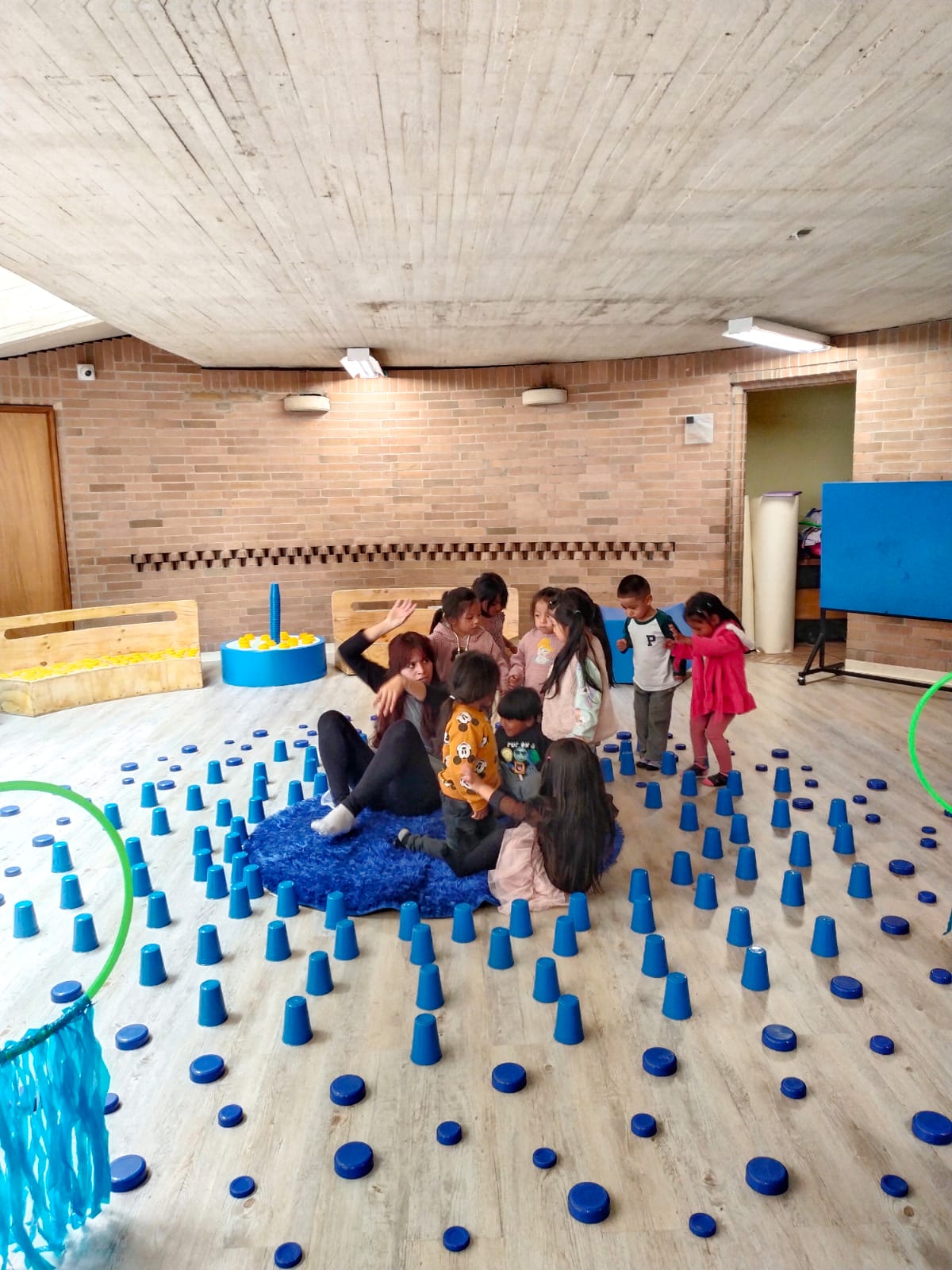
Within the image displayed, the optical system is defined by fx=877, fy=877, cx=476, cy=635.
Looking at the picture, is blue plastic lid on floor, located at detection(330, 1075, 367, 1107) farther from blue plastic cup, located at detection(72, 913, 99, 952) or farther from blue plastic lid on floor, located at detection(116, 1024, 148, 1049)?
blue plastic cup, located at detection(72, 913, 99, 952)

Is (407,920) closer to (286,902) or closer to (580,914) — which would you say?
(286,902)

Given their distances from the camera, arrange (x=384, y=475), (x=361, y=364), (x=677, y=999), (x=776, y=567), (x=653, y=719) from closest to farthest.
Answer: (x=677, y=999) → (x=653, y=719) → (x=361, y=364) → (x=776, y=567) → (x=384, y=475)

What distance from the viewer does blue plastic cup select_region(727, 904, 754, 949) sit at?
3218 millimetres

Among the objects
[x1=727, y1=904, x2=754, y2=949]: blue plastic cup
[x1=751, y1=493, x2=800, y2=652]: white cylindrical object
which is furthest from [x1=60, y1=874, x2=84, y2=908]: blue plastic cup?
[x1=751, y1=493, x2=800, y2=652]: white cylindrical object

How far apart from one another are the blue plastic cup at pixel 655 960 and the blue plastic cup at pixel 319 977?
1.09 metres

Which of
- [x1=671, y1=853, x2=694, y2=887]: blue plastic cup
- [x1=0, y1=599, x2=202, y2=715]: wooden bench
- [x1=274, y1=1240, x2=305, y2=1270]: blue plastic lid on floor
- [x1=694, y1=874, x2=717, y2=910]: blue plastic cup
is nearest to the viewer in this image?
[x1=274, y1=1240, x2=305, y2=1270]: blue plastic lid on floor

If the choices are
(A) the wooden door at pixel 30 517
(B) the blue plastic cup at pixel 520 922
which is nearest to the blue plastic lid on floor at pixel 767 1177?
(B) the blue plastic cup at pixel 520 922

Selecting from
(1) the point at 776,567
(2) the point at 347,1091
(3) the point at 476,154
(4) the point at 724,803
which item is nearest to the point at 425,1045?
(2) the point at 347,1091

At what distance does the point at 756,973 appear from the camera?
2.93 metres

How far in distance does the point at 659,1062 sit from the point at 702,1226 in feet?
1.85

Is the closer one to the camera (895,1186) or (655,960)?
(895,1186)

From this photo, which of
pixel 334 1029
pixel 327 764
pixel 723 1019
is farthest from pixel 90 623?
pixel 723 1019

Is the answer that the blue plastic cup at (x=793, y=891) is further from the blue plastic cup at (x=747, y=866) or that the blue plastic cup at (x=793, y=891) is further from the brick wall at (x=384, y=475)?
the brick wall at (x=384, y=475)

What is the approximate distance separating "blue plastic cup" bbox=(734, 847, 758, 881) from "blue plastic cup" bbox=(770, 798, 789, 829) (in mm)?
584
